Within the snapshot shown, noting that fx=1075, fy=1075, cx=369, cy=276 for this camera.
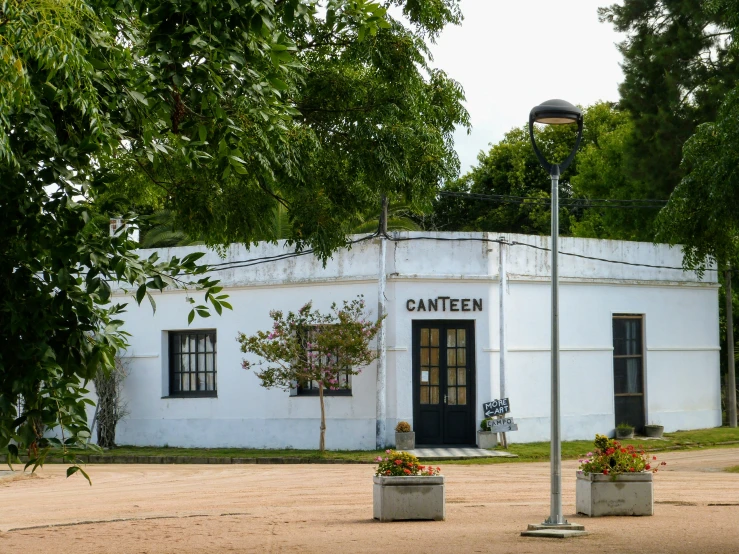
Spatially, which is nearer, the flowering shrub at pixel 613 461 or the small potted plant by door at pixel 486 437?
the flowering shrub at pixel 613 461

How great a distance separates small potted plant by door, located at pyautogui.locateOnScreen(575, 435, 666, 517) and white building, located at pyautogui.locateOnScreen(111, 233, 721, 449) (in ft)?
34.3

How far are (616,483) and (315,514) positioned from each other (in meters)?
3.42

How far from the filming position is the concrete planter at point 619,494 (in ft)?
37.6

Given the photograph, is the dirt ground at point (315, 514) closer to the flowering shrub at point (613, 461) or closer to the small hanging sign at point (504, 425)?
the flowering shrub at point (613, 461)

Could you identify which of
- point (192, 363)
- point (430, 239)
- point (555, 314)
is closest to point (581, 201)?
point (430, 239)

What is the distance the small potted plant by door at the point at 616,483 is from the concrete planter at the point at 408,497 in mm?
1632

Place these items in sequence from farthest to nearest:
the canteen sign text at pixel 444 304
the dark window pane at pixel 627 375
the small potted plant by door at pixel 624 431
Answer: the dark window pane at pixel 627 375 < the small potted plant by door at pixel 624 431 < the canteen sign text at pixel 444 304

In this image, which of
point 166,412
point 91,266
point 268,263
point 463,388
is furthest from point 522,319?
point 91,266

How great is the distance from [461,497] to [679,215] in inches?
270

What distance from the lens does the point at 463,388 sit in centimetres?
2220

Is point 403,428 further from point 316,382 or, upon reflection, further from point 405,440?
point 316,382

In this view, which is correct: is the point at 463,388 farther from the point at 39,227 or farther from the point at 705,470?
the point at 39,227

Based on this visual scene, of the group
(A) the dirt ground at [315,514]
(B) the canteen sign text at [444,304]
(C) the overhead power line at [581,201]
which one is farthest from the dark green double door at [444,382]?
(C) the overhead power line at [581,201]

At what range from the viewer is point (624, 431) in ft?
77.9
